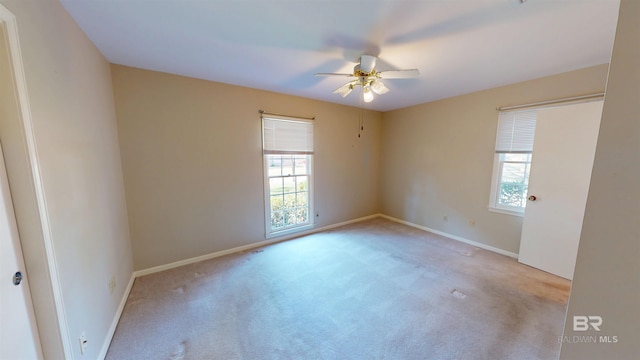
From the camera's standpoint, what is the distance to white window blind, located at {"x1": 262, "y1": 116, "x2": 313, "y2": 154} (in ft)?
11.2

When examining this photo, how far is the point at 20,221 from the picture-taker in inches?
41.2

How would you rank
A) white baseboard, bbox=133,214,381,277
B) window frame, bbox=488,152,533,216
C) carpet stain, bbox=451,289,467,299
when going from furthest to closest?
window frame, bbox=488,152,533,216, white baseboard, bbox=133,214,381,277, carpet stain, bbox=451,289,467,299

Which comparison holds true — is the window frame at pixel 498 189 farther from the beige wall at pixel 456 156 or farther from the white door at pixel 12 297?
the white door at pixel 12 297

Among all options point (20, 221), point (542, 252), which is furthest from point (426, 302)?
point (20, 221)

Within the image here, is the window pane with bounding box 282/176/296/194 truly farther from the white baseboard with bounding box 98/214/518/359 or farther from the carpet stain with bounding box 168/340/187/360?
the carpet stain with bounding box 168/340/187/360

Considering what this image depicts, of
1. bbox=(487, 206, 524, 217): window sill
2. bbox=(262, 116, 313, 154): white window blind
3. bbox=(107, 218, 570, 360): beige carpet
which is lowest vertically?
bbox=(107, 218, 570, 360): beige carpet

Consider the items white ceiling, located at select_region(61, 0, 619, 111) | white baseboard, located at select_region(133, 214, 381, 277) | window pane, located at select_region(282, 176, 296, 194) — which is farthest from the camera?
window pane, located at select_region(282, 176, 296, 194)

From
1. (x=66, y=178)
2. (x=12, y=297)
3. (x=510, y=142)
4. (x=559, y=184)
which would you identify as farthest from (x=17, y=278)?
(x=510, y=142)

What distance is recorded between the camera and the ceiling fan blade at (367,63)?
6.85 ft

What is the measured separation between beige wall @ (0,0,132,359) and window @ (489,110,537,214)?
4.63 meters

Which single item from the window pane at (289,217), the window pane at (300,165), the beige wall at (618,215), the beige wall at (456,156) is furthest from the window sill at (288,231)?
the beige wall at (618,215)

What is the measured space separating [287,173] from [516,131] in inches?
136

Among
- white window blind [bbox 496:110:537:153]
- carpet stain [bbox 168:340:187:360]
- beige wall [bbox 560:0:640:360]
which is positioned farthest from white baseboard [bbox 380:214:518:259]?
carpet stain [bbox 168:340:187:360]

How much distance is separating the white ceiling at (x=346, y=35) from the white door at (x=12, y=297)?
138 cm
